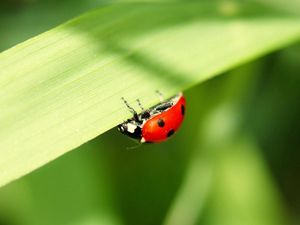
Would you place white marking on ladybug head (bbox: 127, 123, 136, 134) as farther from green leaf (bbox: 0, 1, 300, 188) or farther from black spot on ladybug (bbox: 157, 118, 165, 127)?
green leaf (bbox: 0, 1, 300, 188)

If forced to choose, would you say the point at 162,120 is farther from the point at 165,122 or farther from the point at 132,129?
the point at 132,129

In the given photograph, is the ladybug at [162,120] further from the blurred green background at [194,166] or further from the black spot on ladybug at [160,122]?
the blurred green background at [194,166]

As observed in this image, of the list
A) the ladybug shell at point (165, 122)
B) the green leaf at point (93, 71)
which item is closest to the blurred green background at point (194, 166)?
the ladybug shell at point (165, 122)

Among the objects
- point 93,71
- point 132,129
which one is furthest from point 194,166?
point 93,71

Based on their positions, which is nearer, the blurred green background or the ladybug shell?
the ladybug shell

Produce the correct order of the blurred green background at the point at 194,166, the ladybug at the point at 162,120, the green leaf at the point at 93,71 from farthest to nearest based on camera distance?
the blurred green background at the point at 194,166 < the ladybug at the point at 162,120 < the green leaf at the point at 93,71

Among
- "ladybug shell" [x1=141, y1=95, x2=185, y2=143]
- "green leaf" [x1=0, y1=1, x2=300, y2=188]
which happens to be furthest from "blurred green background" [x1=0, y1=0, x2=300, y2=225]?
"green leaf" [x1=0, y1=1, x2=300, y2=188]
